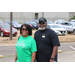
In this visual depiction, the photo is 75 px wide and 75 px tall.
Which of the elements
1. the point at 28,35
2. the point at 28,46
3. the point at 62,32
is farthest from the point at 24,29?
the point at 62,32

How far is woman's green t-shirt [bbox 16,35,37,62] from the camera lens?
3521mm

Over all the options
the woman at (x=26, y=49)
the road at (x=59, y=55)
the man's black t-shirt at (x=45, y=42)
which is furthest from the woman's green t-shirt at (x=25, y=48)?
the road at (x=59, y=55)

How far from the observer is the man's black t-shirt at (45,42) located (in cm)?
366

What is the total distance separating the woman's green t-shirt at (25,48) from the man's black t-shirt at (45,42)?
0.17 m

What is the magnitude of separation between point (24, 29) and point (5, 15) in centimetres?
4603

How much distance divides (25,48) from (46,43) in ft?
1.56

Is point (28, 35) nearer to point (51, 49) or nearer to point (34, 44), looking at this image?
point (34, 44)

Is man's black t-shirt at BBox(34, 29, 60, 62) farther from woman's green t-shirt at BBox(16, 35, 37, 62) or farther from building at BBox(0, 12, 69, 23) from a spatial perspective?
building at BBox(0, 12, 69, 23)

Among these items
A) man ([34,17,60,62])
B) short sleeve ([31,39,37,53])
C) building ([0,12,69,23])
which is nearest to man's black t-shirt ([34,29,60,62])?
man ([34,17,60,62])

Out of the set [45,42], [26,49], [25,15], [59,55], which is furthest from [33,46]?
[25,15]

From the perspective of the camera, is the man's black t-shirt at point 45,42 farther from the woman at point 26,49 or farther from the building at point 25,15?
the building at point 25,15

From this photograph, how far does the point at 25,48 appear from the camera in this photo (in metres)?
3.51

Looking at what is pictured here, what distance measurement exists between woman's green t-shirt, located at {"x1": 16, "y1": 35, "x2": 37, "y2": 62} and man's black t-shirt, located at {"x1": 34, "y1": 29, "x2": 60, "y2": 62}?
166 millimetres

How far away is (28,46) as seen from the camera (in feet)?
11.6
